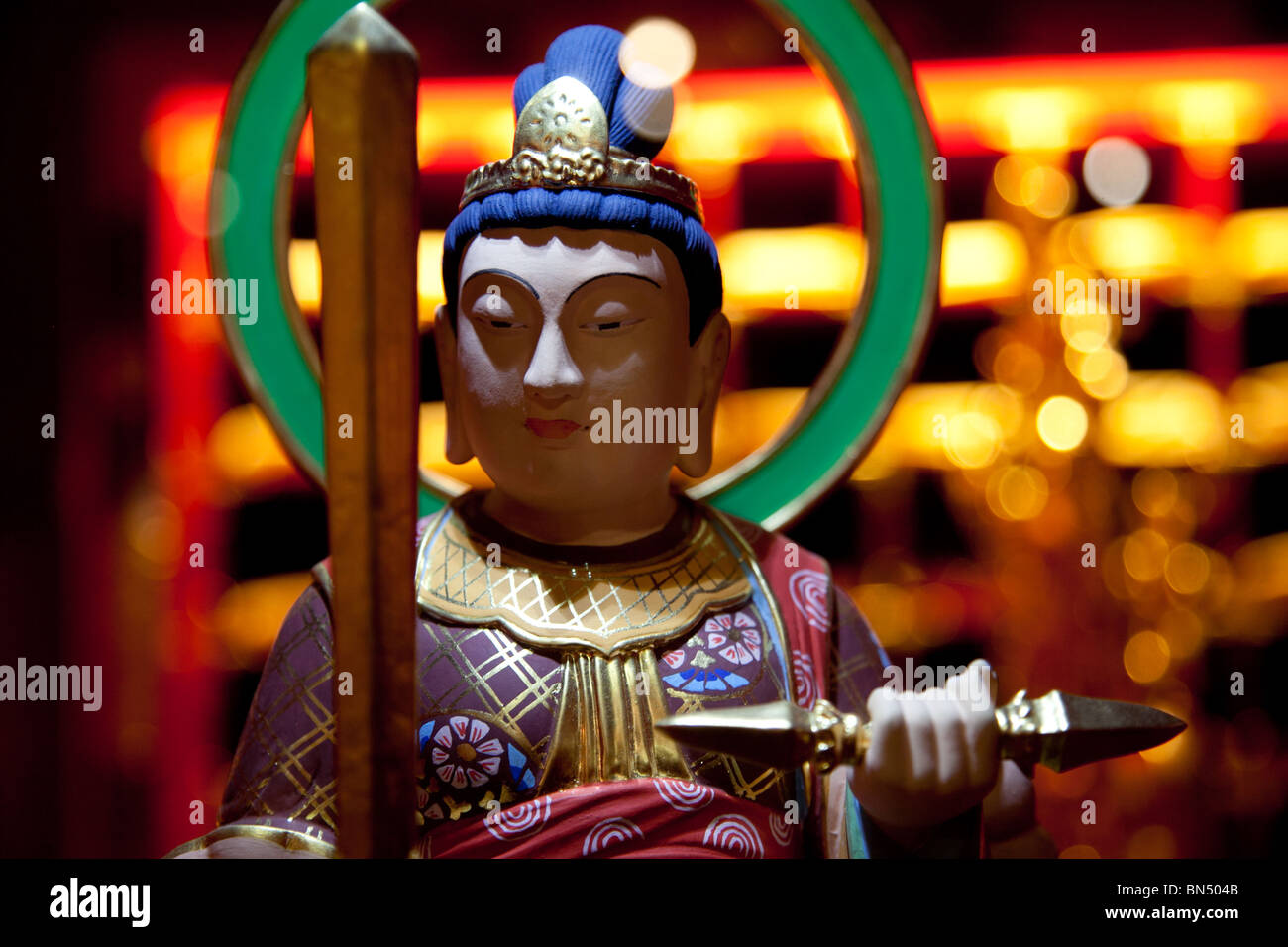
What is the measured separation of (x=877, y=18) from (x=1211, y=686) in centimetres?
155

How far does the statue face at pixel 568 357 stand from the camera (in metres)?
1.32

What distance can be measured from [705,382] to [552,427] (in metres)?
0.22

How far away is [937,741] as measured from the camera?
1.16m

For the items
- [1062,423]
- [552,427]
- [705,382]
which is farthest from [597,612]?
[1062,423]

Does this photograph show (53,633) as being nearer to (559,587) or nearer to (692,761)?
(559,587)

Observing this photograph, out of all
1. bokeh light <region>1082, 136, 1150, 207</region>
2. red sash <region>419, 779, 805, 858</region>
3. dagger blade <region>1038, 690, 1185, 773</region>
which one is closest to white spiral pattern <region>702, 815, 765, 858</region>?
red sash <region>419, 779, 805, 858</region>

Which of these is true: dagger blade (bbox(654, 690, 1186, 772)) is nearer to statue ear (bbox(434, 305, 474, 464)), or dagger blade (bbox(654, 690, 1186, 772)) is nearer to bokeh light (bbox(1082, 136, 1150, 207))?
statue ear (bbox(434, 305, 474, 464))

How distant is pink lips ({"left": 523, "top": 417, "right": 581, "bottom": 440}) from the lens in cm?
134

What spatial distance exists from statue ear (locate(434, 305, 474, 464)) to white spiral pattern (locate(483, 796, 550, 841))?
0.39m

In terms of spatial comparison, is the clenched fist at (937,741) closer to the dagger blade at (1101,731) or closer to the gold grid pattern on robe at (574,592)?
the dagger blade at (1101,731)

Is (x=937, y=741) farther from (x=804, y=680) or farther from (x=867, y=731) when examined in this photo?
(x=804, y=680)

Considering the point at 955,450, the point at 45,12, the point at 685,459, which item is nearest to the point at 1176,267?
the point at 955,450

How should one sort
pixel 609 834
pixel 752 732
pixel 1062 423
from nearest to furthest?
1. pixel 752 732
2. pixel 609 834
3. pixel 1062 423

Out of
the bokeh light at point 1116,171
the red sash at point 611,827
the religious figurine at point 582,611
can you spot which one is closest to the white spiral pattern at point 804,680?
the religious figurine at point 582,611
